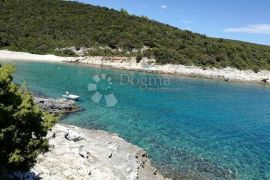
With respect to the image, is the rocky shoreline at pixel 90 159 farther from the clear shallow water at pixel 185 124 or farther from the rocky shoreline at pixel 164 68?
the rocky shoreline at pixel 164 68

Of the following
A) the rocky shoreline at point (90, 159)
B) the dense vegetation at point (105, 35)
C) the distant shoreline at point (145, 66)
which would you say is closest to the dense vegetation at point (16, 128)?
the rocky shoreline at point (90, 159)

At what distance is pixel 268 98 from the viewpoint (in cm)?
7544

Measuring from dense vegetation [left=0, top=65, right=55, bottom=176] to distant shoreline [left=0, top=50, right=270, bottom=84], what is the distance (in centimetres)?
8273

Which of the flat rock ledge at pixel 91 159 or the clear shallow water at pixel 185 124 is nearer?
the flat rock ledge at pixel 91 159

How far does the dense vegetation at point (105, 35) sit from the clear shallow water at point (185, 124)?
4059 centimetres

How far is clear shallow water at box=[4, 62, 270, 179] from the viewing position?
Answer: 29.5m

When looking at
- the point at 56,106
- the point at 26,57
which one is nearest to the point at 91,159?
the point at 56,106

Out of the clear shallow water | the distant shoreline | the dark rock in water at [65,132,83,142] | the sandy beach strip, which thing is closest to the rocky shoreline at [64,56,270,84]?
the distant shoreline

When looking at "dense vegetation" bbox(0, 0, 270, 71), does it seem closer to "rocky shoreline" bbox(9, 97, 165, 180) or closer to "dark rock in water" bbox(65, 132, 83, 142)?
"rocky shoreline" bbox(9, 97, 165, 180)

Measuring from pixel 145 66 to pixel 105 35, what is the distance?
21.7 m

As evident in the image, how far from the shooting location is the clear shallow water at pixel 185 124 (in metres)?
29.5

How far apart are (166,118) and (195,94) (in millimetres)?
24609

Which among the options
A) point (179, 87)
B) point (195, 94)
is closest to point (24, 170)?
point (195, 94)

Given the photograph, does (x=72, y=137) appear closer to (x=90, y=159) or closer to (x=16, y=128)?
(x=90, y=159)
